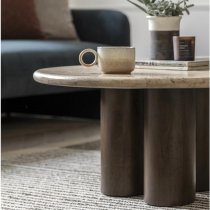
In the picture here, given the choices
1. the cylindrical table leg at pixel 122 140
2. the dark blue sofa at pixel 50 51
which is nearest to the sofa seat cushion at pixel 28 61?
the dark blue sofa at pixel 50 51

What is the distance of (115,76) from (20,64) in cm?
101

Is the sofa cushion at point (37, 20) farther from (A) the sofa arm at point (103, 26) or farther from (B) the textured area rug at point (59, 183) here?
(B) the textured area rug at point (59, 183)

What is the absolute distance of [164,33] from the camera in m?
1.97

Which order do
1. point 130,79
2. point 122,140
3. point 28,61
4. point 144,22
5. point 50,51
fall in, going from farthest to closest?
point 144,22
point 50,51
point 28,61
point 122,140
point 130,79

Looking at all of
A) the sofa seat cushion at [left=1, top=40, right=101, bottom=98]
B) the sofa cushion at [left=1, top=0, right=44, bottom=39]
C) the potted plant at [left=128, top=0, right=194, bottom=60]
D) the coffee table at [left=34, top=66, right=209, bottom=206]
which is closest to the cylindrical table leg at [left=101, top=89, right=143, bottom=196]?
the coffee table at [left=34, top=66, right=209, bottom=206]

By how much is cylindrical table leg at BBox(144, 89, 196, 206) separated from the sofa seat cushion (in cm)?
94

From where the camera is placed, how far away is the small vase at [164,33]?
1953 mm

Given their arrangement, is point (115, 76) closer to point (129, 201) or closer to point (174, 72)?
point (174, 72)

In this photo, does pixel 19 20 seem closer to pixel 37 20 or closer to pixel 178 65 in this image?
pixel 37 20

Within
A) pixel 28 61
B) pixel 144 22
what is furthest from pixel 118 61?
pixel 144 22

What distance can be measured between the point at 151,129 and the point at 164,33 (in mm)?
392

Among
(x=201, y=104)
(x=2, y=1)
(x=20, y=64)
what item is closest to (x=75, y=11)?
(x=2, y=1)

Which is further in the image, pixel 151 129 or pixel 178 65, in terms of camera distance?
pixel 178 65

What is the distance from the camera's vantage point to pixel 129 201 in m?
1.78
